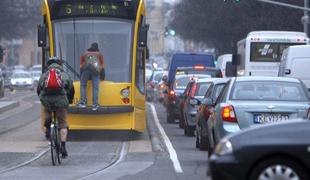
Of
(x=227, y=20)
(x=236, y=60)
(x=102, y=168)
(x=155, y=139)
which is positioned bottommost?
(x=155, y=139)

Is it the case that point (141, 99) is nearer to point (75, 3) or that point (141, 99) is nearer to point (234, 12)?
point (75, 3)

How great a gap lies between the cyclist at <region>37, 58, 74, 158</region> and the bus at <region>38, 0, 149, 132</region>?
4.26m

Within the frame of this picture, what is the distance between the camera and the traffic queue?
10031 millimetres

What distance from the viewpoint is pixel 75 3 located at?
21.2 m

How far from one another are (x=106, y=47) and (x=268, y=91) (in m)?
6.88

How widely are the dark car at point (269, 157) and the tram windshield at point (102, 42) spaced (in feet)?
35.6

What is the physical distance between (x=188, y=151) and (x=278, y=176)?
8344 mm

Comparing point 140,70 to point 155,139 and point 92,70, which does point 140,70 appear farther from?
point 155,139

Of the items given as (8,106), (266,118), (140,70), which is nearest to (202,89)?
(140,70)

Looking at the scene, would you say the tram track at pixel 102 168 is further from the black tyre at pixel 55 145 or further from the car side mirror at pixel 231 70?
the car side mirror at pixel 231 70

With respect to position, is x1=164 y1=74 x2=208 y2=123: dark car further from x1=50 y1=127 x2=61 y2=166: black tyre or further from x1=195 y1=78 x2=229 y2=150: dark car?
x1=50 y1=127 x2=61 y2=166: black tyre

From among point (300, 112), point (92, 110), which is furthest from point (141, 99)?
point (300, 112)

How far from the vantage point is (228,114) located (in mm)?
14312

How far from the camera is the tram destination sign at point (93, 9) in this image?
829 inches
